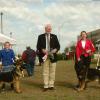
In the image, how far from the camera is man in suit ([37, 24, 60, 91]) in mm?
13648

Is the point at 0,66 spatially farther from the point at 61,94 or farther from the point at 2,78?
the point at 61,94

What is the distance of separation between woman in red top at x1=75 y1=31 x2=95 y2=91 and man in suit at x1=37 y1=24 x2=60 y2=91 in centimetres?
74

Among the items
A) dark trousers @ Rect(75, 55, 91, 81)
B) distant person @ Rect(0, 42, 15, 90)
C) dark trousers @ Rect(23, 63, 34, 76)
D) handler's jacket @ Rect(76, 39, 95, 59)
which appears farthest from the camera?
dark trousers @ Rect(23, 63, 34, 76)

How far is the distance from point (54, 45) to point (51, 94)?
179 cm

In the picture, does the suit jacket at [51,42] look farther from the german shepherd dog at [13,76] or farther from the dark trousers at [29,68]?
the dark trousers at [29,68]

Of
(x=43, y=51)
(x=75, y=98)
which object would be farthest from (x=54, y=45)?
(x=75, y=98)

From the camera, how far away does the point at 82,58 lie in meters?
13.8

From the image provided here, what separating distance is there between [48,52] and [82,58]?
1.16m

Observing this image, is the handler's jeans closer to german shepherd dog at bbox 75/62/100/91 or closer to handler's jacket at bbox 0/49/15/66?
german shepherd dog at bbox 75/62/100/91

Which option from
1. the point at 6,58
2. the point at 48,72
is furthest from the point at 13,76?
the point at 48,72

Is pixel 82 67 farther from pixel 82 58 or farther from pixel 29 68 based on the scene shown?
pixel 29 68

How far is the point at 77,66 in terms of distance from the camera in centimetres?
1366

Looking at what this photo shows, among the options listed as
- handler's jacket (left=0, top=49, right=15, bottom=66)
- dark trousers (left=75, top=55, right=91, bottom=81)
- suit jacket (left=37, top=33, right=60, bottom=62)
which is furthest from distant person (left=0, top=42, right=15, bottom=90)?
dark trousers (left=75, top=55, right=91, bottom=81)

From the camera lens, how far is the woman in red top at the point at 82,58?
13.6 meters
